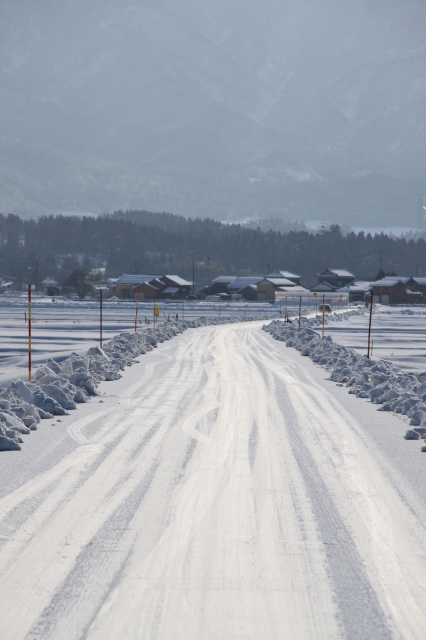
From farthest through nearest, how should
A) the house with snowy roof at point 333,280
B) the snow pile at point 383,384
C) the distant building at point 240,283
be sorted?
1. the house with snowy roof at point 333,280
2. the distant building at point 240,283
3. the snow pile at point 383,384

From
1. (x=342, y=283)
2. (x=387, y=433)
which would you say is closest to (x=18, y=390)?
(x=387, y=433)

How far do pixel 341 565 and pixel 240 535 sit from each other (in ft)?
3.17

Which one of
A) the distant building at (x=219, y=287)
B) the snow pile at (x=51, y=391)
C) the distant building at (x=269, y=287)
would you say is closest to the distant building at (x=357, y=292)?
the distant building at (x=269, y=287)

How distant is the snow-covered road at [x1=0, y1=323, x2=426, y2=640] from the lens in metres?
4.37

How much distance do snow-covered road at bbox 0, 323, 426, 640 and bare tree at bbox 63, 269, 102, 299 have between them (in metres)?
107

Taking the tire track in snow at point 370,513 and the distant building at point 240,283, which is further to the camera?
the distant building at point 240,283

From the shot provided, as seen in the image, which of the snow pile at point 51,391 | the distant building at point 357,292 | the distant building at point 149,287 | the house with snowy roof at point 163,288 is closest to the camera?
the snow pile at point 51,391

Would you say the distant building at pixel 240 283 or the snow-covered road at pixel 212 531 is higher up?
the distant building at pixel 240 283

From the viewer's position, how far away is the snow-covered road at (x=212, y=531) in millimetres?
4371

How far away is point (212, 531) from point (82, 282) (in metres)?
115

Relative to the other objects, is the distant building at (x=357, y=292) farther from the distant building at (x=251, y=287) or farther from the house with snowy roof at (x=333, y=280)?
the distant building at (x=251, y=287)

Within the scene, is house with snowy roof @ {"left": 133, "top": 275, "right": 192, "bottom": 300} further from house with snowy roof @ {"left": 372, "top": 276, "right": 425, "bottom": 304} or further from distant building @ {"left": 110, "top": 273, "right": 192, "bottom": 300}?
house with snowy roof @ {"left": 372, "top": 276, "right": 425, "bottom": 304}

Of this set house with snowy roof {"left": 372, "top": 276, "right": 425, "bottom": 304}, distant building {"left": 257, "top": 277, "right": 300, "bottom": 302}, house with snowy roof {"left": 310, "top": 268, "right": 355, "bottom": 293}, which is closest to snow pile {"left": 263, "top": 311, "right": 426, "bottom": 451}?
house with snowy roof {"left": 372, "top": 276, "right": 425, "bottom": 304}

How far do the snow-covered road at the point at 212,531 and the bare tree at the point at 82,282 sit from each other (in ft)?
352
